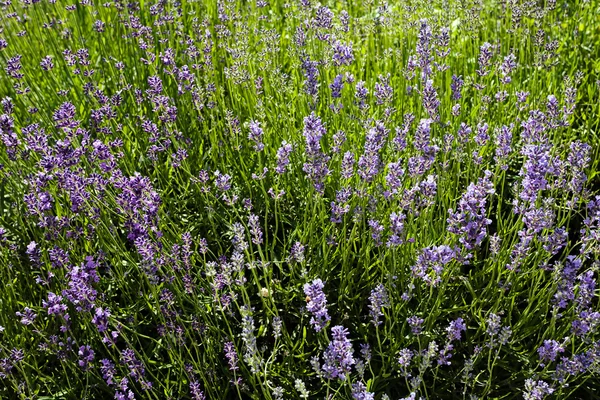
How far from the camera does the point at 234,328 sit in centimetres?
293

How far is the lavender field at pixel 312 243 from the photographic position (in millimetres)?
2320

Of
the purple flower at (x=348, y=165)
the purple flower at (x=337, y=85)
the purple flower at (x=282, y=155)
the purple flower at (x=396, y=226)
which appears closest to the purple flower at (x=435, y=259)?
the purple flower at (x=396, y=226)

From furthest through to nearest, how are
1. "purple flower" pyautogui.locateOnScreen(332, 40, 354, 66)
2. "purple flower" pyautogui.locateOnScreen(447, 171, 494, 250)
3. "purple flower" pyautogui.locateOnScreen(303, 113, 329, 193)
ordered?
"purple flower" pyautogui.locateOnScreen(332, 40, 354, 66), "purple flower" pyautogui.locateOnScreen(303, 113, 329, 193), "purple flower" pyautogui.locateOnScreen(447, 171, 494, 250)

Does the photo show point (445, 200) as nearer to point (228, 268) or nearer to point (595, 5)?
point (228, 268)

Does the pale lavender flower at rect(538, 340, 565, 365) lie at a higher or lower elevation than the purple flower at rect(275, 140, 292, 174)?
lower

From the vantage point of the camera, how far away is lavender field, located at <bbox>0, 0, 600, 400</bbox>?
7.61 feet

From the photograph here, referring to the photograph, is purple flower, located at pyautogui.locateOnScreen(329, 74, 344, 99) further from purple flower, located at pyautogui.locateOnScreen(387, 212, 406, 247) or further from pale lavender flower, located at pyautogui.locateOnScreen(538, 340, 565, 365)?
pale lavender flower, located at pyautogui.locateOnScreen(538, 340, 565, 365)

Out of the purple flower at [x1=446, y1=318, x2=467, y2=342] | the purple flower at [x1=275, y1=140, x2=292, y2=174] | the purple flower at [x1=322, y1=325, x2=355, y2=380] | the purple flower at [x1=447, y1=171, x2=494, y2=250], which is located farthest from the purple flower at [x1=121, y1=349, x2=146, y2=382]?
the purple flower at [x1=447, y1=171, x2=494, y2=250]

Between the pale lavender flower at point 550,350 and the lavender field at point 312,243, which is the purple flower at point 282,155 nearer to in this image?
the lavender field at point 312,243

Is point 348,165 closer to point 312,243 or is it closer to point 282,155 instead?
point 282,155

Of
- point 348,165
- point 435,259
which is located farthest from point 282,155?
point 435,259

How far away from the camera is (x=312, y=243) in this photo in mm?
2969

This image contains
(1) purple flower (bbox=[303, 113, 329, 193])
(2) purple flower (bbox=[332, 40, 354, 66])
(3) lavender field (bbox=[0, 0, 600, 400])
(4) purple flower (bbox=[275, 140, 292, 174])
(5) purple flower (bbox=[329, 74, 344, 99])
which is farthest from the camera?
(2) purple flower (bbox=[332, 40, 354, 66])

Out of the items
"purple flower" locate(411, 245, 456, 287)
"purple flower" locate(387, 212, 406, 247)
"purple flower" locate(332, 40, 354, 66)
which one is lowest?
"purple flower" locate(411, 245, 456, 287)
